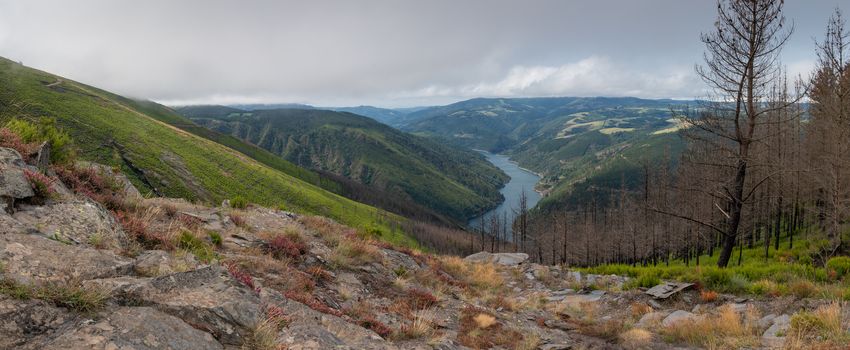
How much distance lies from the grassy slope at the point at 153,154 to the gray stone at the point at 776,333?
81.3 metres

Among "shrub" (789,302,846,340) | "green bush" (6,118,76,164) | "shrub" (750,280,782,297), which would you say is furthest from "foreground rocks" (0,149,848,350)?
"green bush" (6,118,76,164)

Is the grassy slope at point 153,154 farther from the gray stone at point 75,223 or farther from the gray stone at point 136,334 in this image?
the gray stone at point 136,334

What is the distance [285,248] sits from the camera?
40.0 feet

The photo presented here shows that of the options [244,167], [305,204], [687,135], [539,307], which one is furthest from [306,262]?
[244,167]

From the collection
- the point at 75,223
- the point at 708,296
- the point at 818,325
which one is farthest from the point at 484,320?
the point at 75,223

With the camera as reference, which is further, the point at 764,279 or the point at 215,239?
the point at 764,279

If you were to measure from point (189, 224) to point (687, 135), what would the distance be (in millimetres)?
19154

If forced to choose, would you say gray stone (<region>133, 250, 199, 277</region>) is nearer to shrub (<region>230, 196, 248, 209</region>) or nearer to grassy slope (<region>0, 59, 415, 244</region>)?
shrub (<region>230, 196, 248, 209</region>)

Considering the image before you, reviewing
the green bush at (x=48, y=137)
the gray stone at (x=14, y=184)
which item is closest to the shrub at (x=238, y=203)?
the green bush at (x=48, y=137)

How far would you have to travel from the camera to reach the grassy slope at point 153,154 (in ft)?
287

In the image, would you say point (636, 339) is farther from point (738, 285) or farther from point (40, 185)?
point (40, 185)

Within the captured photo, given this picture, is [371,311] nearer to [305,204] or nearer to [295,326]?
[295,326]

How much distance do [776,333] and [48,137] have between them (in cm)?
2000

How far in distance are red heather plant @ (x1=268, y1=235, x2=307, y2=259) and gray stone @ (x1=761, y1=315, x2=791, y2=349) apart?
39.5 ft
